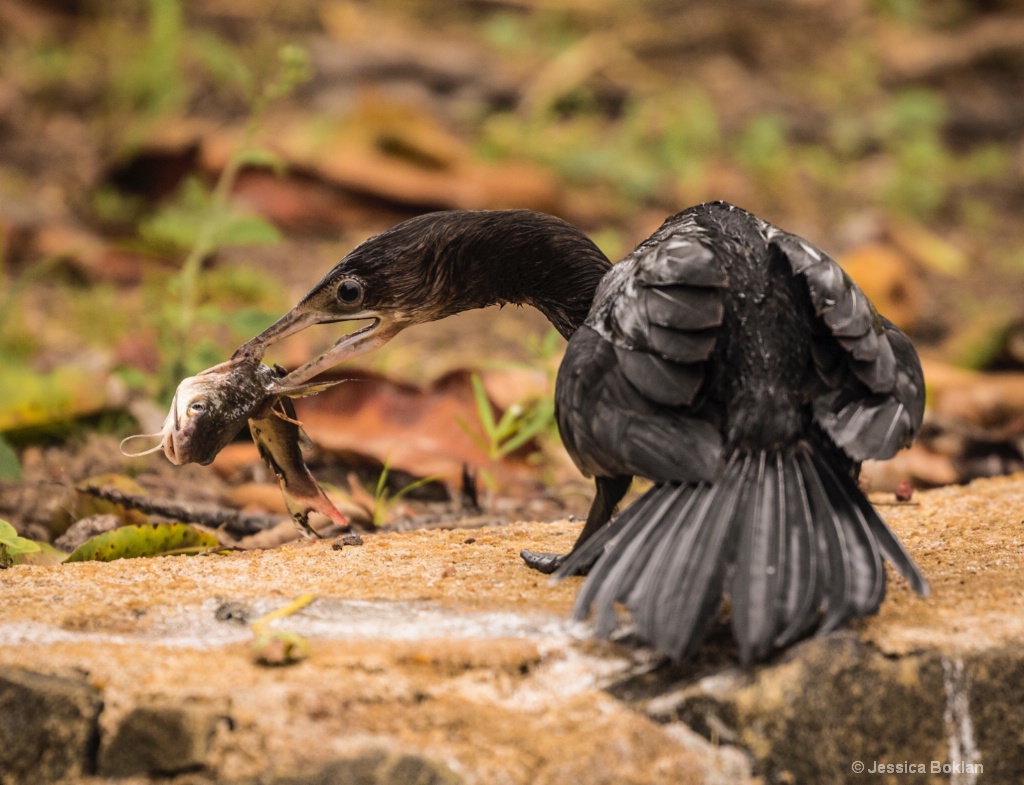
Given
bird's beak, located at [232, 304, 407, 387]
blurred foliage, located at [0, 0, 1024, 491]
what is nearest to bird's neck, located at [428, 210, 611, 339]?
bird's beak, located at [232, 304, 407, 387]

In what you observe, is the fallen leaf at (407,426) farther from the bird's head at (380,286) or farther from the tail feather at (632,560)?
the tail feather at (632,560)

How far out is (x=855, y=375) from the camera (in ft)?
8.01

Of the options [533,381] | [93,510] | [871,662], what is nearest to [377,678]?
[871,662]

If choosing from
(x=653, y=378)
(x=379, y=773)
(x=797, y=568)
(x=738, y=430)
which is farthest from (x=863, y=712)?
(x=379, y=773)

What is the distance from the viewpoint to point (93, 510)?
334 centimetres

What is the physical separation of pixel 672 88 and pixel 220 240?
6389mm

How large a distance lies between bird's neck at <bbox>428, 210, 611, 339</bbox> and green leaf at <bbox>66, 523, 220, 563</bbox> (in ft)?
2.84

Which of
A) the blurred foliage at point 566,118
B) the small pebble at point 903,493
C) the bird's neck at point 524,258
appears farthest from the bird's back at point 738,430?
the blurred foliage at point 566,118

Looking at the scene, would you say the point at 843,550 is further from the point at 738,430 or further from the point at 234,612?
the point at 234,612

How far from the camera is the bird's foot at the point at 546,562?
2664 mm

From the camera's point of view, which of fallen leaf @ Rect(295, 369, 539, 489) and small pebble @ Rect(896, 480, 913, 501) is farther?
fallen leaf @ Rect(295, 369, 539, 489)

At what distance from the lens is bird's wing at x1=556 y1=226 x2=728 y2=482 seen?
2.34 meters

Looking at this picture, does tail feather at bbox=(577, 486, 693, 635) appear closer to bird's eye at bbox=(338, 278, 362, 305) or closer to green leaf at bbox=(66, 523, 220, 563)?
bird's eye at bbox=(338, 278, 362, 305)

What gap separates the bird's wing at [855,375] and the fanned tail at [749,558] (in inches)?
4.2
